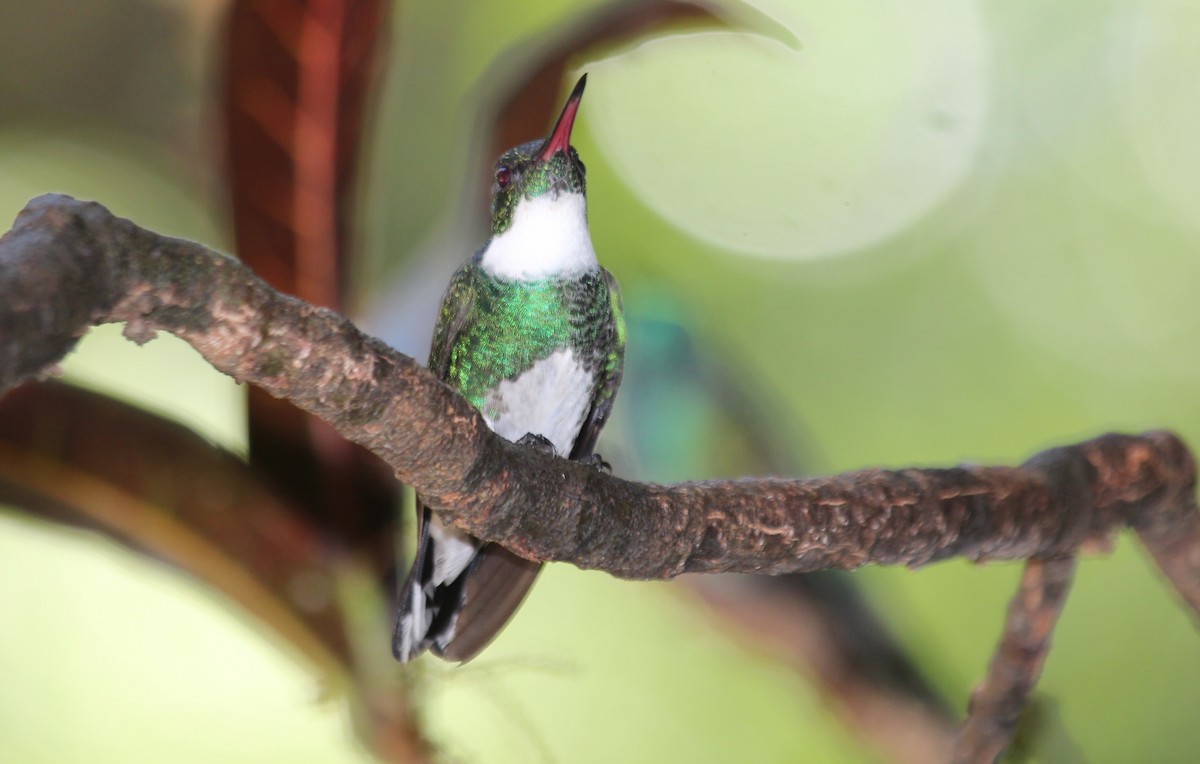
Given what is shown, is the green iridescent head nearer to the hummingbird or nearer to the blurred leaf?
the hummingbird

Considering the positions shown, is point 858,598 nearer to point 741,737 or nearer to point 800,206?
point 741,737

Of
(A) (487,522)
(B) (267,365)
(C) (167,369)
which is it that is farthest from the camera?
(C) (167,369)

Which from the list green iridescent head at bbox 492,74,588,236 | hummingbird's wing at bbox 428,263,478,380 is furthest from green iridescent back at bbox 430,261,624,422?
green iridescent head at bbox 492,74,588,236

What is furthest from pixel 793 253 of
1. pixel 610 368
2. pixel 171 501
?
pixel 171 501

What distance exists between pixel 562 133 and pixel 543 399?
0.38 m

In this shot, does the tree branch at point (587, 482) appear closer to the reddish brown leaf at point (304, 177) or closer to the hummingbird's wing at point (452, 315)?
the hummingbird's wing at point (452, 315)

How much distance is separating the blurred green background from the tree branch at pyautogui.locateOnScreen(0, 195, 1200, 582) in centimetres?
60

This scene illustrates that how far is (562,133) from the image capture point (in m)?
1.33

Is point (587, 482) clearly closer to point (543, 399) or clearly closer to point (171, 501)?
point (543, 399)

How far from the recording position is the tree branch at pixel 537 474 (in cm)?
58

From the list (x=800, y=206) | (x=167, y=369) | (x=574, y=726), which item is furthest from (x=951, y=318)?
(x=167, y=369)

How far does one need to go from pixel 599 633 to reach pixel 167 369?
980 millimetres

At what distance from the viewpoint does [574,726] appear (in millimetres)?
1889

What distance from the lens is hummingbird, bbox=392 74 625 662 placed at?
1.36 m
